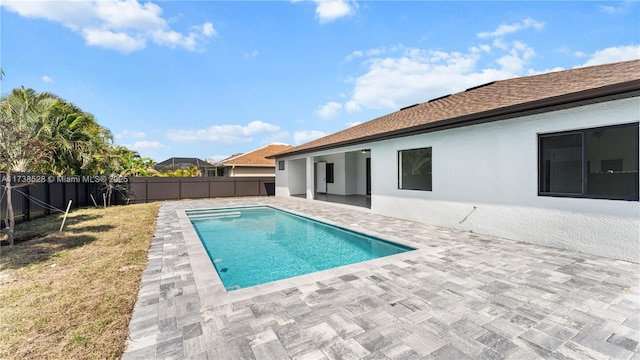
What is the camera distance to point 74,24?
970cm

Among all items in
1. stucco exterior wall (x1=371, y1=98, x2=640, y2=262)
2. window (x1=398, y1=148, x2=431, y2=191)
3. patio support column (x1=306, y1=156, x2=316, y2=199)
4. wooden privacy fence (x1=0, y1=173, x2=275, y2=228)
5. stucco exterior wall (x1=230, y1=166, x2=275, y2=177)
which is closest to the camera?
stucco exterior wall (x1=371, y1=98, x2=640, y2=262)

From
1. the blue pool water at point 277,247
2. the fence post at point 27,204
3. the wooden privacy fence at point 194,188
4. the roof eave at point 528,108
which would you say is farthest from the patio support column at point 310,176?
the fence post at point 27,204

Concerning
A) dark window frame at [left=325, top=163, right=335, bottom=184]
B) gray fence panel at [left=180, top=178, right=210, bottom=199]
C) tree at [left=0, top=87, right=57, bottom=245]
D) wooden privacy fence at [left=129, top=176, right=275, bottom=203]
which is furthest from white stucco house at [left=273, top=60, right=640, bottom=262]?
gray fence panel at [left=180, top=178, right=210, bottom=199]

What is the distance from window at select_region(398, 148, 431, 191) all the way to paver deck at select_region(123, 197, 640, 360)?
406 cm

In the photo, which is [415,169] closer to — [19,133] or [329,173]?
[329,173]

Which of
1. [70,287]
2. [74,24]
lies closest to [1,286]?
[70,287]

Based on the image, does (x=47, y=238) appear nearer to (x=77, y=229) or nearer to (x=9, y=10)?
(x=77, y=229)

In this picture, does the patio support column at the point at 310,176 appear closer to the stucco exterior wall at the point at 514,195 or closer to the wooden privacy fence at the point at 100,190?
the wooden privacy fence at the point at 100,190

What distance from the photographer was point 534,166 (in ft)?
19.9

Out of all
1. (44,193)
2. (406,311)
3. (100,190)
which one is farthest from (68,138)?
(406,311)

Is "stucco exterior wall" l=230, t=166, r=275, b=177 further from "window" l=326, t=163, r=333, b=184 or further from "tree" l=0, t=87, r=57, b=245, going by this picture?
"tree" l=0, t=87, r=57, b=245

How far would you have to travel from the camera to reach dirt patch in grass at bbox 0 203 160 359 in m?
2.59

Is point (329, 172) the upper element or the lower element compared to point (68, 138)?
lower

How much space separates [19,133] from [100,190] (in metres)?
9.93
